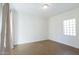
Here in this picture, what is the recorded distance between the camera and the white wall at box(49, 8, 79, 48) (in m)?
1.42

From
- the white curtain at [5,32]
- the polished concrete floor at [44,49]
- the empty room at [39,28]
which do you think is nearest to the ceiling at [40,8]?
the empty room at [39,28]

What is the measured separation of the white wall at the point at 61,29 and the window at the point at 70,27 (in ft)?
0.15

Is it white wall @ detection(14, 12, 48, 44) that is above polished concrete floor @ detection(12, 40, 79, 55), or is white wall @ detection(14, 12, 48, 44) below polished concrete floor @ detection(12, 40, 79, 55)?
above

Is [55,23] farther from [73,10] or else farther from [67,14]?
[73,10]

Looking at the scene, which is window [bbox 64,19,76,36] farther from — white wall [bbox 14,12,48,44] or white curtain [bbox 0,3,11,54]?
white curtain [bbox 0,3,11,54]

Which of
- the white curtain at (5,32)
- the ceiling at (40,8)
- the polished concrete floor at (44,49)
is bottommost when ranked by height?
the polished concrete floor at (44,49)

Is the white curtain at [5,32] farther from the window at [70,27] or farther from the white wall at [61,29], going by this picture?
the window at [70,27]

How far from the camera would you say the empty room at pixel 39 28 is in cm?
Result: 144

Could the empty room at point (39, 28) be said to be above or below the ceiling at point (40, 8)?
below

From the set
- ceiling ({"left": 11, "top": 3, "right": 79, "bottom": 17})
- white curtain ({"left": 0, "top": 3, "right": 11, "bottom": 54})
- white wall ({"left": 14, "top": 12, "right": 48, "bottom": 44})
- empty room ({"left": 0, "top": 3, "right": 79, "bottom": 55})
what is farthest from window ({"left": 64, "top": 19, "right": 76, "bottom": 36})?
white curtain ({"left": 0, "top": 3, "right": 11, "bottom": 54})

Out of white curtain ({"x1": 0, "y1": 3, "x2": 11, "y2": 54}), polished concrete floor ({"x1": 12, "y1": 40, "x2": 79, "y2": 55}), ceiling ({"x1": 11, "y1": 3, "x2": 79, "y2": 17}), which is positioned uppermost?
ceiling ({"x1": 11, "y1": 3, "x2": 79, "y2": 17})

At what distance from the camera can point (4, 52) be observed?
1461 mm

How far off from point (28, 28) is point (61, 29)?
55 centimetres

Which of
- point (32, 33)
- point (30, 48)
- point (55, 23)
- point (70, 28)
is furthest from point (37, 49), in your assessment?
point (70, 28)
